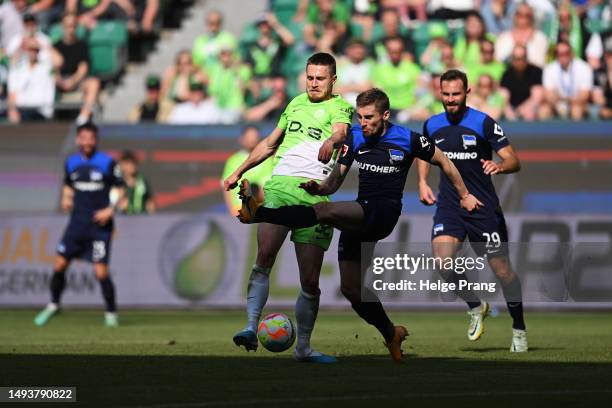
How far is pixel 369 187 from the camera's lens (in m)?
11.1

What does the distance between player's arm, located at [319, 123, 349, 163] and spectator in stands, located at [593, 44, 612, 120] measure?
1150 centimetres

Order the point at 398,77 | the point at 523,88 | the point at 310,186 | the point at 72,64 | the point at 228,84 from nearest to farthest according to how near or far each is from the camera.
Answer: the point at 310,186
the point at 523,88
the point at 398,77
the point at 228,84
the point at 72,64

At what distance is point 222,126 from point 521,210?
5.08m

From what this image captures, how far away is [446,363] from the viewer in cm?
1141

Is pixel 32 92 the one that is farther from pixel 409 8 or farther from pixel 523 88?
pixel 523 88

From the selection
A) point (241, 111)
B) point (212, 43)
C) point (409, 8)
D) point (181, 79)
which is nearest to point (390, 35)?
point (409, 8)

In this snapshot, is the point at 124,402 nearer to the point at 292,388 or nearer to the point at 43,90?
the point at 292,388

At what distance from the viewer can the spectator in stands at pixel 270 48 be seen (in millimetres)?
24156

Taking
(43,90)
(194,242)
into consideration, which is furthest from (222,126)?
(43,90)

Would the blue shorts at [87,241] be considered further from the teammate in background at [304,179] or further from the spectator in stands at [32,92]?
the teammate in background at [304,179]

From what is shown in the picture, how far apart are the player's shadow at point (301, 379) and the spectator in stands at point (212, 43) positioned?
1278cm

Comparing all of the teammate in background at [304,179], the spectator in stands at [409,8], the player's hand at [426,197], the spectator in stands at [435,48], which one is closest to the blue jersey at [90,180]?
the spectator in stands at [435,48]

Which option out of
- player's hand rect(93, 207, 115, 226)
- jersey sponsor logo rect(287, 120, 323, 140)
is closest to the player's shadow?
jersey sponsor logo rect(287, 120, 323, 140)

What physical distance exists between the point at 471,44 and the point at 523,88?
3.71 ft
